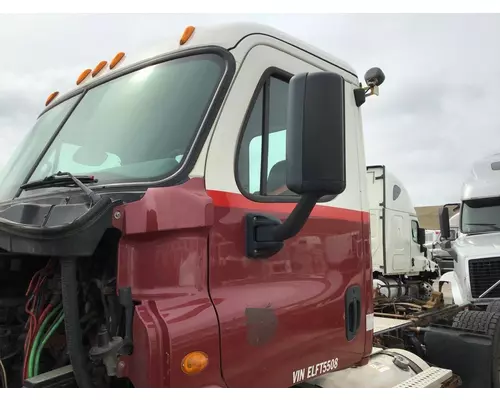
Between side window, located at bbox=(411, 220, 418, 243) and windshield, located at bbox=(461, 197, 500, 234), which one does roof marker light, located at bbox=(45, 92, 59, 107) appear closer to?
windshield, located at bbox=(461, 197, 500, 234)

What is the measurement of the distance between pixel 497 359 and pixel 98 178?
3497 millimetres

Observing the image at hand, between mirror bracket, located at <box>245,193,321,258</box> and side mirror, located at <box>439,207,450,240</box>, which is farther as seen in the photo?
side mirror, located at <box>439,207,450,240</box>

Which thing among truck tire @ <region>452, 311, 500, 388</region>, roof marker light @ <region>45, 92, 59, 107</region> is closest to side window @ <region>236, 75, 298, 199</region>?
roof marker light @ <region>45, 92, 59, 107</region>

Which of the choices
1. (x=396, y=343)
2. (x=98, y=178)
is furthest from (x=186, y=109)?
(x=396, y=343)

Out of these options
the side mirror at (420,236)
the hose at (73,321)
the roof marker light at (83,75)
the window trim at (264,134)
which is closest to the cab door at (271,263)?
the window trim at (264,134)

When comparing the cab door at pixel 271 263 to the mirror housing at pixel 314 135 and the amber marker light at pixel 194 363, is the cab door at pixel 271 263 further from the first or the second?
the mirror housing at pixel 314 135

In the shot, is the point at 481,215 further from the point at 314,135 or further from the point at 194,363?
the point at 194,363

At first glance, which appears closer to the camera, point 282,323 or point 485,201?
point 282,323

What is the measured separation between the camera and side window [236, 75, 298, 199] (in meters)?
2.31

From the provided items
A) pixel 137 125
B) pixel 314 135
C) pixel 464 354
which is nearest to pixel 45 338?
pixel 137 125

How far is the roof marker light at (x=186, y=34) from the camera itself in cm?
243

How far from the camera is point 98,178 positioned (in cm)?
228

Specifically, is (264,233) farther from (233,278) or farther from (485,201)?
(485,201)

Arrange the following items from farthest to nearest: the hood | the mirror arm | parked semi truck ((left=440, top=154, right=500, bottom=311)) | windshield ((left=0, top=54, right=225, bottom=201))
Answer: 1. the hood
2. parked semi truck ((left=440, top=154, right=500, bottom=311))
3. windshield ((left=0, top=54, right=225, bottom=201))
4. the mirror arm
